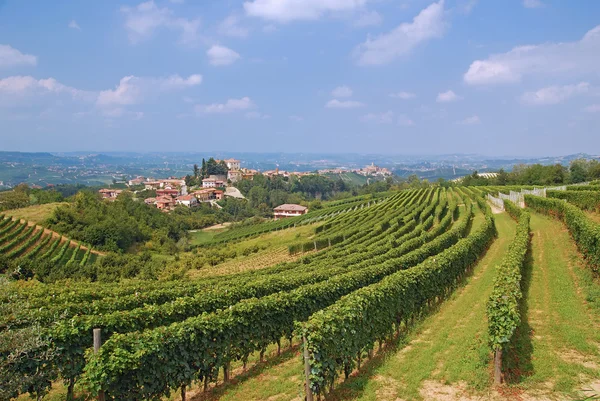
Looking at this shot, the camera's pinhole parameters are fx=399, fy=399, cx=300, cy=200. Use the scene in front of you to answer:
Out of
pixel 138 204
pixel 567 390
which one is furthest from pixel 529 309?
pixel 138 204

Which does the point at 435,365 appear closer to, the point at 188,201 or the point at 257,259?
the point at 257,259

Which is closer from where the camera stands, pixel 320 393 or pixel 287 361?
pixel 320 393

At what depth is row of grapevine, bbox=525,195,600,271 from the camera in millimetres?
18688

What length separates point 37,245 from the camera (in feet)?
193

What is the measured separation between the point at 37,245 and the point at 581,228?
6591 centimetres

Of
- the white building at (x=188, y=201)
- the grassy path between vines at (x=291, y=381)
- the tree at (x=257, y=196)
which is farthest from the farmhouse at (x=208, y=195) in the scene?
the grassy path between vines at (x=291, y=381)

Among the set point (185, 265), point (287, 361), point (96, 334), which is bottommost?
point (185, 265)

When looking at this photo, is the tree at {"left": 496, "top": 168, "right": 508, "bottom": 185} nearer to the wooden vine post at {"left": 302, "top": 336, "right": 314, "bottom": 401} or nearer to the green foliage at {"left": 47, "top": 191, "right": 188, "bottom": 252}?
the green foliage at {"left": 47, "top": 191, "right": 188, "bottom": 252}

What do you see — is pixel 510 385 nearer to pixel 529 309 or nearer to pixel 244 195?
pixel 529 309

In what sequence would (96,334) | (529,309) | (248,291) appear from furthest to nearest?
(248,291) < (529,309) < (96,334)

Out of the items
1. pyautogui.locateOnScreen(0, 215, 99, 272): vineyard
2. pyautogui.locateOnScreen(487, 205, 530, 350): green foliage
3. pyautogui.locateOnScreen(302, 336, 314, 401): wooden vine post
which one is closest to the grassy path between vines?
pyautogui.locateOnScreen(302, 336, 314, 401): wooden vine post

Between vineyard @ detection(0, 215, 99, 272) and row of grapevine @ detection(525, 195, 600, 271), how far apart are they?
55147 millimetres

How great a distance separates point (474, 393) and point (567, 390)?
80.8 inches

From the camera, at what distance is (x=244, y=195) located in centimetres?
18212
